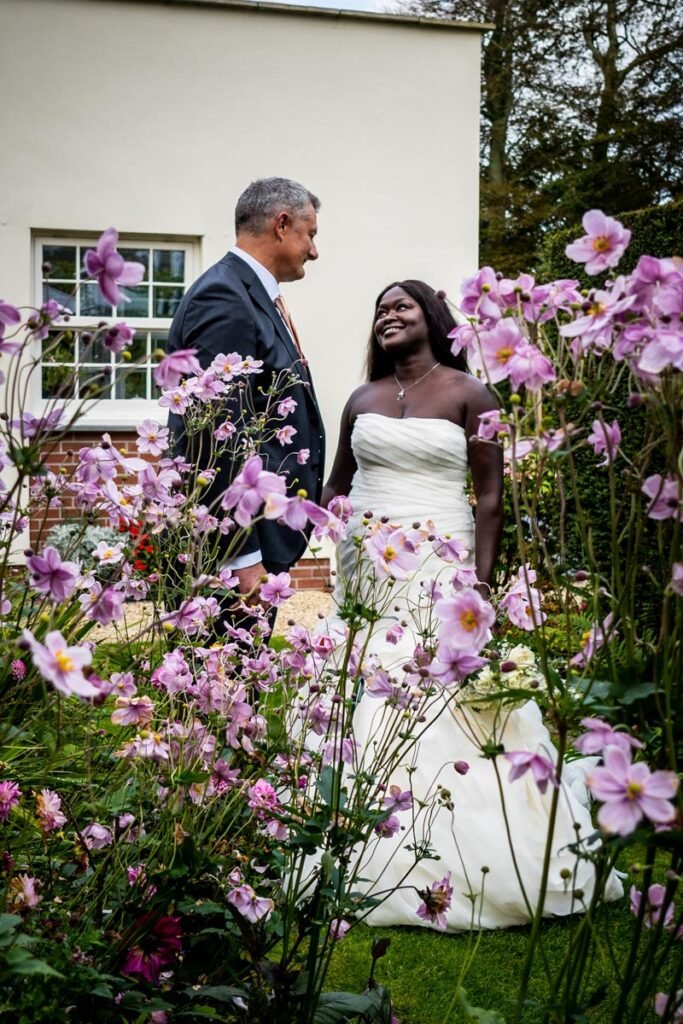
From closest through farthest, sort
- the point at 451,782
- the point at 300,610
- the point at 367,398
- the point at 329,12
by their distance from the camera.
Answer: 1. the point at 451,782
2. the point at 367,398
3. the point at 300,610
4. the point at 329,12

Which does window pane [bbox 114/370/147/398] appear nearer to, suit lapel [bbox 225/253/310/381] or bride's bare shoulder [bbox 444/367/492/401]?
→ suit lapel [bbox 225/253/310/381]

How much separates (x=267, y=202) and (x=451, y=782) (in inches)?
79.0

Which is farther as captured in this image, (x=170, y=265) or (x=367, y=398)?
(x=170, y=265)

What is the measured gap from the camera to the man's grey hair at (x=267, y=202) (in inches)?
147

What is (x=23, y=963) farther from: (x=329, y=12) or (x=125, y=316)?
(x=329, y=12)

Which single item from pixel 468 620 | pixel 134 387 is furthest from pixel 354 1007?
pixel 134 387

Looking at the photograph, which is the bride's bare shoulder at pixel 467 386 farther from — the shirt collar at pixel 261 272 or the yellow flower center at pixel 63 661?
the yellow flower center at pixel 63 661

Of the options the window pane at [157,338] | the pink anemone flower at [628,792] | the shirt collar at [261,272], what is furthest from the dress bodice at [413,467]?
the window pane at [157,338]

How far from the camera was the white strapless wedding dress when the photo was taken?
3.26 meters

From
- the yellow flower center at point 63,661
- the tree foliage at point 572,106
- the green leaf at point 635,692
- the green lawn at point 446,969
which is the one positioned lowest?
the green lawn at point 446,969

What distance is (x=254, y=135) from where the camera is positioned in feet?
28.8

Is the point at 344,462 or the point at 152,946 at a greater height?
the point at 344,462

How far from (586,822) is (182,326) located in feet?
6.69

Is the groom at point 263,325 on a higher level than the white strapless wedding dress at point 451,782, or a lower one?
higher
